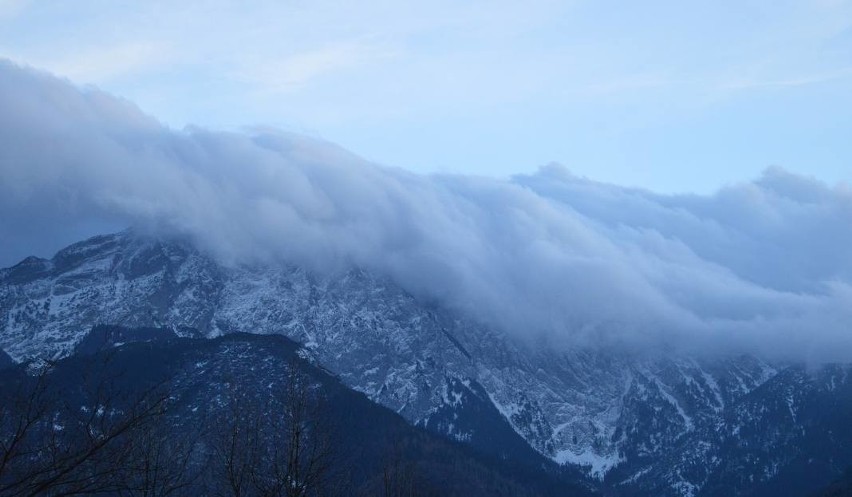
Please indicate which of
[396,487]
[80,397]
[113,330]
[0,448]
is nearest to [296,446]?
[113,330]

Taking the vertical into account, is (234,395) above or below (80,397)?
above

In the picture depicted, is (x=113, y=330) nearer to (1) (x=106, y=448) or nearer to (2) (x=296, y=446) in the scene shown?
(1) (x=106, y=448)

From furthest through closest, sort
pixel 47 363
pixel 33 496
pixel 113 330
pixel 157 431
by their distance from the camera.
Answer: pixel 157 431, pixel 113 330, pixel 47 363, pixel 33 496

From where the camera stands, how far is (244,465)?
4159 centimetres

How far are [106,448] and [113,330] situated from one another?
4498 millimetres

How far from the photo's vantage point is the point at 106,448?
89.0ft

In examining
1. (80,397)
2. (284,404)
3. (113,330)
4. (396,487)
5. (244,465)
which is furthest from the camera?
(80,397)

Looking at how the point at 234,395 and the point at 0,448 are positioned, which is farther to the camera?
the point at 234,395

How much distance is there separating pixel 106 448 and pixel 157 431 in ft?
60.4

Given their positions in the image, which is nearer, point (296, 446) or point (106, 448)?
point (106, 448)

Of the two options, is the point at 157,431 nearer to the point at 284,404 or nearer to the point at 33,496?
the point at 284,404

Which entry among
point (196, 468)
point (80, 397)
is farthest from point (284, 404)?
point (80, 397)

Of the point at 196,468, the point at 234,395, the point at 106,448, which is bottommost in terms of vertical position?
the point at 196,468

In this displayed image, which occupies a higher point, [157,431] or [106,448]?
[106,448]
